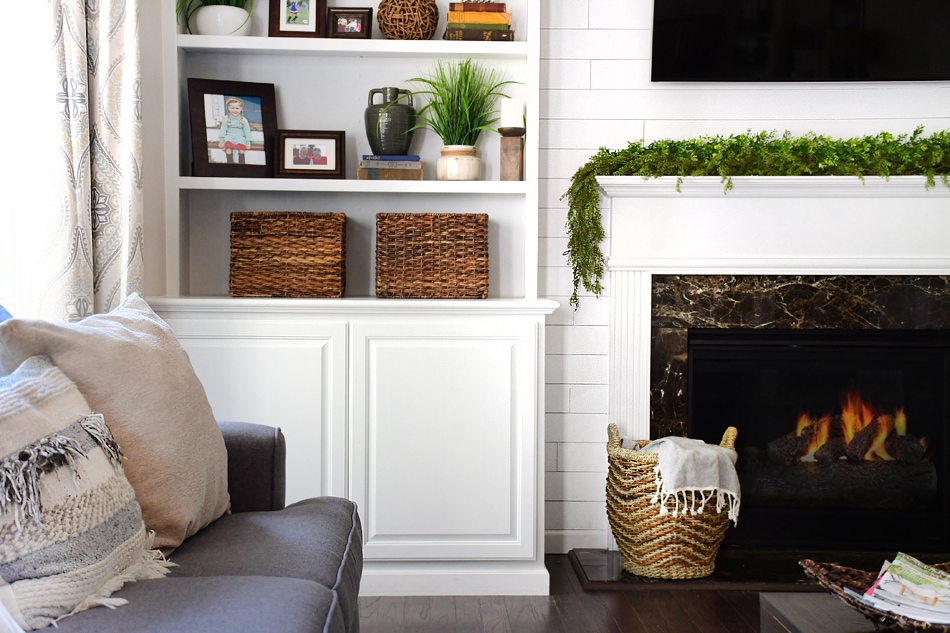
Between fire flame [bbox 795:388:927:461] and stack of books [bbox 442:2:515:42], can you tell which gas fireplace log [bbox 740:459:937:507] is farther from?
stack of books [bbox 442:2:515:42]

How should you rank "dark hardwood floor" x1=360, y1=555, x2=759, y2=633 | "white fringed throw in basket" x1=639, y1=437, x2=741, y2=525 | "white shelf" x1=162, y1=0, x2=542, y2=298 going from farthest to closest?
"white shelf" x1=162, y1=0, x2=542, y2=298
"white fringed throw in basket" x1=639, y1=437, x2=741, y2=525
"dark hardwood floor" x1=360, y1=555, x2=759, y2=633

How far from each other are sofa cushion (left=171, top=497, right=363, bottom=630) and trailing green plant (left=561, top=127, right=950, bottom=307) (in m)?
1.51

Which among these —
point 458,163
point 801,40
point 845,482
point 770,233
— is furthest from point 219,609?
point 801,40

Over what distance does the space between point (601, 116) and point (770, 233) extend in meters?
0.73

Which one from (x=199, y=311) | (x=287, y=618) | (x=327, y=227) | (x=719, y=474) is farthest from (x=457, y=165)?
(x=287, y=618)

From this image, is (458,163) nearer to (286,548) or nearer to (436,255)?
(436,255)

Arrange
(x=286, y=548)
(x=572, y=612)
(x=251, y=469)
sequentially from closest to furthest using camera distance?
(x=286, y=548) < (x=251, y=469) < (x=572, y=612)

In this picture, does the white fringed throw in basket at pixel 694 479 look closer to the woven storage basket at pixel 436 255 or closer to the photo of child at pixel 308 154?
the woven storage basket at pixel 436 255

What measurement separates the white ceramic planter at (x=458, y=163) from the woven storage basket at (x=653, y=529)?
107cm

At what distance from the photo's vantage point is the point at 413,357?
9.00 ft

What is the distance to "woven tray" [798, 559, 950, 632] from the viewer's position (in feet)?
4.78

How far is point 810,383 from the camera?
315 cm

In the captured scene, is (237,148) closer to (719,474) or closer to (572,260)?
(572,260)

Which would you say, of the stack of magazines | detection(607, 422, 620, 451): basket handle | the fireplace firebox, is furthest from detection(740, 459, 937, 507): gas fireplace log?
the stack of magazines
